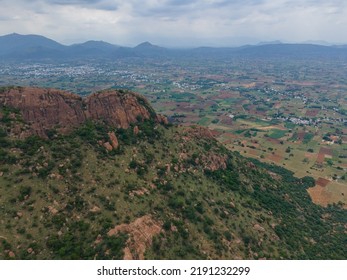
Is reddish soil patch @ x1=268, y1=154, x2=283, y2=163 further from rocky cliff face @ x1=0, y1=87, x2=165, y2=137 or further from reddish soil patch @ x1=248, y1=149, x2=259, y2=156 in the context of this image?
rocky cliff face @ x1=0, y1=87, x2=165, y2=137

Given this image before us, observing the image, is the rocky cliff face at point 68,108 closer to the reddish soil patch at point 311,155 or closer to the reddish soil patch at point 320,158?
the reddish soil patch at point 320,158

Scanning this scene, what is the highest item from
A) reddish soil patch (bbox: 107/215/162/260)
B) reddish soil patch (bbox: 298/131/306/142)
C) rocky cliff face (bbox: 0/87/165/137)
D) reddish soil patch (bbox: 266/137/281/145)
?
rocky cliff face (bbox: 0/87/165/137)

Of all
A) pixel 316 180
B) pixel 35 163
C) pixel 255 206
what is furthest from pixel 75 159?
pixel 316 180

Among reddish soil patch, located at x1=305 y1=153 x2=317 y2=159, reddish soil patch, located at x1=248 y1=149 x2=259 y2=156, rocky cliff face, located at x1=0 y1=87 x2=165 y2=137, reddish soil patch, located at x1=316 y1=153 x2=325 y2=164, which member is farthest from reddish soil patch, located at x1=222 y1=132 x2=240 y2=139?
rocky cliff face, located at x1=0 y1=87 x2=165 y2=137

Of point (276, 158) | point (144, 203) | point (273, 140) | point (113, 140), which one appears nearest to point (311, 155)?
point (276, 158)

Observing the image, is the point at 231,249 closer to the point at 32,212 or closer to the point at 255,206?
the point at 255,206

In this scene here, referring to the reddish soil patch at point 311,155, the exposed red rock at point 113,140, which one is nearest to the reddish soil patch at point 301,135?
the reddish soil patch at point 311,155
